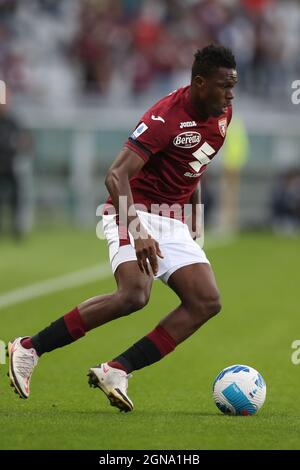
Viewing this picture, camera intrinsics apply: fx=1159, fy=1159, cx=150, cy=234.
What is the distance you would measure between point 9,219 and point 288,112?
700 centimetres

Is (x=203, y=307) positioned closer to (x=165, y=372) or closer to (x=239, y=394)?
(x=239, y=394)

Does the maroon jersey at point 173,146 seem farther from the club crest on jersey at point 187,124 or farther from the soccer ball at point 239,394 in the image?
the soccer ball at point 239,394

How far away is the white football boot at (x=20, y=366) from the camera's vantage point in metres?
A: 7.20

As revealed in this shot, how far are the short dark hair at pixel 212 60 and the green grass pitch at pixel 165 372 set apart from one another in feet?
6.92

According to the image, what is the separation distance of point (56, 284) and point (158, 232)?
792 cm

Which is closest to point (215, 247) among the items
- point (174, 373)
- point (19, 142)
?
point (19, 142)

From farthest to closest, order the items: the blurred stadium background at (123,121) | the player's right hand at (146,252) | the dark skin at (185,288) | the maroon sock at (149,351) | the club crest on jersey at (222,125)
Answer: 1. the blurred stadium background at (123,121)
2. the club crest on jersey at (222,125)
3. the maroon sock at (149,351)
4. the dark skin at (185,288)
5. the player's right hand at (146,252)

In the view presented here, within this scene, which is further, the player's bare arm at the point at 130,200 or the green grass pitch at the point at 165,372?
the player's bare arm at the point at 130,200

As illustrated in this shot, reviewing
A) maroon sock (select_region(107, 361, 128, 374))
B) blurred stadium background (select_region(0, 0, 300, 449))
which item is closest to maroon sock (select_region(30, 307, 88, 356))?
maroon sock (select_region(107, 361, 128, 374))

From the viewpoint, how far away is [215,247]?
20766 millimetres

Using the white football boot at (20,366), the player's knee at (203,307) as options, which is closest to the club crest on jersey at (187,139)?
the player's knee at (203,307)

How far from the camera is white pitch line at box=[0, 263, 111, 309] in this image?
44.8ft

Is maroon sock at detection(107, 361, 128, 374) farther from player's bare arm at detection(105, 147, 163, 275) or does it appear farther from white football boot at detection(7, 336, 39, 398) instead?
player's bare arm at detection(105, 147, 163, 275)
